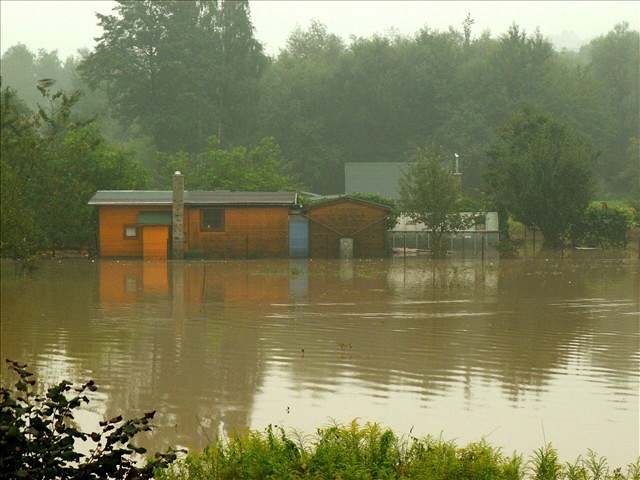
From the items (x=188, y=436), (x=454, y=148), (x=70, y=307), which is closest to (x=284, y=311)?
(x=70, y=307)

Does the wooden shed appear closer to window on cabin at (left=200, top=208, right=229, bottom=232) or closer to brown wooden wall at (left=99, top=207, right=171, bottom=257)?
window on cabin at (left=200, top=208, right=229, bottom=232)

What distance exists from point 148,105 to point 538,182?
46668 mm

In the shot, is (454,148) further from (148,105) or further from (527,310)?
(527,310)

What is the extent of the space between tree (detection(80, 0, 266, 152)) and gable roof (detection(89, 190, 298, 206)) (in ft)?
116

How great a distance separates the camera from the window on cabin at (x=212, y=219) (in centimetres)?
5991

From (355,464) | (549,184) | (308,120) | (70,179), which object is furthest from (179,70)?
(355,464)

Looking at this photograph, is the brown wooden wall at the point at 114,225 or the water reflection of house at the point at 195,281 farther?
the brown wooden wall at the point at 114,225

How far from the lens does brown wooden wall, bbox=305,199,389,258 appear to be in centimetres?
6012

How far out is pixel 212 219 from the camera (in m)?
60.0

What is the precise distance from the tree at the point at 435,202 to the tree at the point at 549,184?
3.60 m

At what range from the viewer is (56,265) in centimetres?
5512

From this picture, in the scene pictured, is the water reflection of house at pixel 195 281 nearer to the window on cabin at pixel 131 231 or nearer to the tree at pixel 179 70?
the window on cabin at pixel 131 231

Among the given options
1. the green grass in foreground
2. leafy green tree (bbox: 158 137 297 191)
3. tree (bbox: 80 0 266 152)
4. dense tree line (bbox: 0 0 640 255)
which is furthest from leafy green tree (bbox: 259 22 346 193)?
the green grass in foreground

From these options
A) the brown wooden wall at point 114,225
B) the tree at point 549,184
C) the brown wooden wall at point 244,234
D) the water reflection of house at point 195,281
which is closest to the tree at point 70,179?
the brown wooden wall at point 114,225
